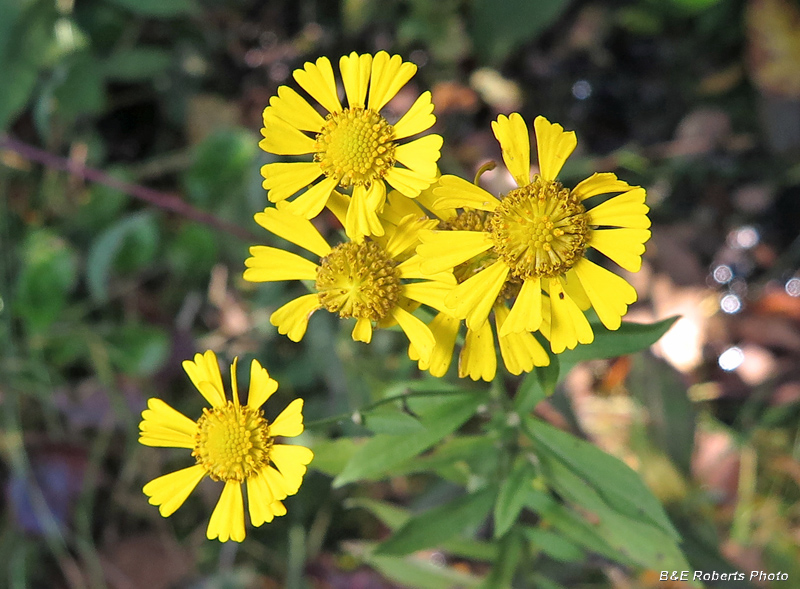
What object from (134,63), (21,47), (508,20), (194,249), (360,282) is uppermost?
(508,20)

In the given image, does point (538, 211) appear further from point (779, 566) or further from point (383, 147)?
point (779, 566)

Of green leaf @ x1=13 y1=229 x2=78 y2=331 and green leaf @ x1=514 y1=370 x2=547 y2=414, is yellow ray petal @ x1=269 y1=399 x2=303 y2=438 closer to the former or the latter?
green leaf @ x1=514 y1=370 x2=547 y2=414

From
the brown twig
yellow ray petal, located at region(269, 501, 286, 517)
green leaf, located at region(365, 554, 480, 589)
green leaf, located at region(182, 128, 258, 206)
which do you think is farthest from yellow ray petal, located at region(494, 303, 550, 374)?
green leaf, located at region(182, 128, 258, 206)

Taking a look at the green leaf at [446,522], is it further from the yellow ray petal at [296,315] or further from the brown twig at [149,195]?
the brown twig at [149,195]

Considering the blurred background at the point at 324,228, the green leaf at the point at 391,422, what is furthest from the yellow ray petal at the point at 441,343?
the blurred background at the point at 324,228

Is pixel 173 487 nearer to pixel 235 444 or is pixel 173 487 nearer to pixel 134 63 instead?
pixel 235 444

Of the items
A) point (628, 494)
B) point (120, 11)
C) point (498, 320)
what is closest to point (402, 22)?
point (120, 11)

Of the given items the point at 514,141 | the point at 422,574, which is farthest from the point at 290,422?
the point at 422,574
